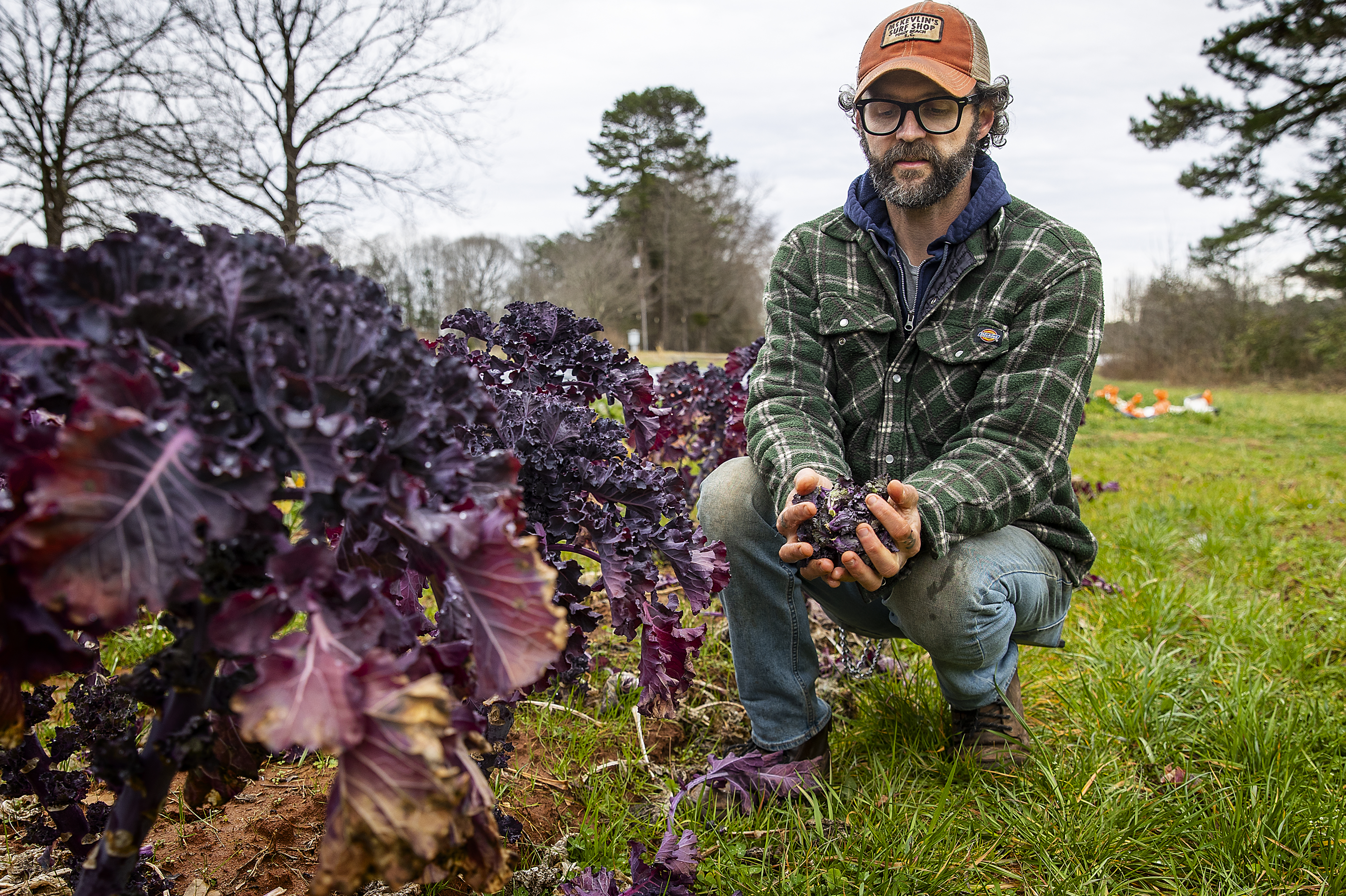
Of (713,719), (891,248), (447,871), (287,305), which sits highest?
(891,248)

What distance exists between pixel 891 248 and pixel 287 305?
2064mm

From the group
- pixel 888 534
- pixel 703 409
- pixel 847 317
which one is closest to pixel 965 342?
pixel 847 317

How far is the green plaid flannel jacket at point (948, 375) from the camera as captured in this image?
7.44 feet

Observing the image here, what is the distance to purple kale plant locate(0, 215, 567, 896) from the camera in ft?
2.63

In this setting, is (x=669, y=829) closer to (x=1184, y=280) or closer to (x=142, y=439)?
(x=142, y=439)

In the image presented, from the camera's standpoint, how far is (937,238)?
259 cm

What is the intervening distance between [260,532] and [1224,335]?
114 feet

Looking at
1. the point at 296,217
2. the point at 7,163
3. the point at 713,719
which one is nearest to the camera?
the point at 713,719

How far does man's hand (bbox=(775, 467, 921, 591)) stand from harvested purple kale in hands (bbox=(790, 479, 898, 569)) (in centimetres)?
1

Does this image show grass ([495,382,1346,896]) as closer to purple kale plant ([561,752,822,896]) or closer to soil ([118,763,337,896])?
purple kale plant ([561,752,822,896])

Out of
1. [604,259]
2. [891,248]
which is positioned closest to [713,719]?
[891,248]

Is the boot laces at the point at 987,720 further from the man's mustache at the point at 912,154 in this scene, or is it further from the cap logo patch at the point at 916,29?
the cap logo patch at the point at 916,29

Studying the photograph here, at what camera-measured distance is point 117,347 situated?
89 centimetres

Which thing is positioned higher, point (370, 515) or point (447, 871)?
point (370, 515)
